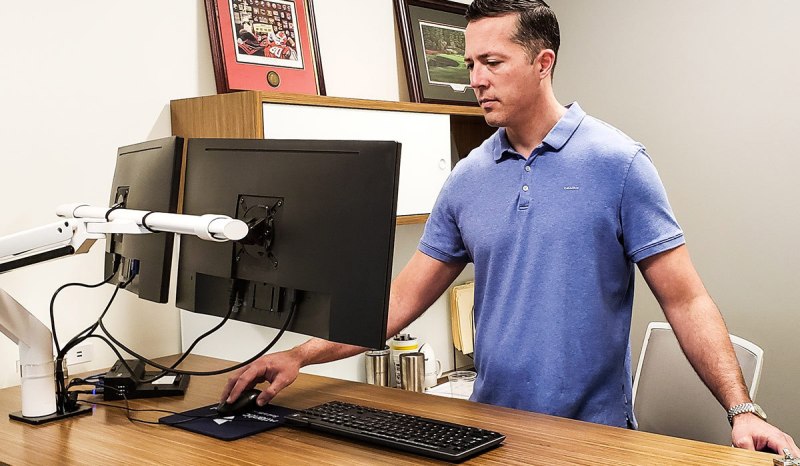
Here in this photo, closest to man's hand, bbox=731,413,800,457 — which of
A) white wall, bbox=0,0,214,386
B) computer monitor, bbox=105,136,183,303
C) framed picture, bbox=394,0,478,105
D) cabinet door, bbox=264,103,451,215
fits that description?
computer monitor, bbox=105,136,183,303

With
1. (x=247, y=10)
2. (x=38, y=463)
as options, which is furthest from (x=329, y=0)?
(x=38, y=463)

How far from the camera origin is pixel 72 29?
2.20 m

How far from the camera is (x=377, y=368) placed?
288cm

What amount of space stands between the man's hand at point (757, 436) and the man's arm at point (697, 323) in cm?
2

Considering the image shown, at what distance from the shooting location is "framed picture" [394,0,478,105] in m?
3.14

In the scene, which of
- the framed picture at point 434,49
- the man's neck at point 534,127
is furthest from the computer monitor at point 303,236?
the framed picture at point 434,49

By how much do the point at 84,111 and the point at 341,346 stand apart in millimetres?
1016

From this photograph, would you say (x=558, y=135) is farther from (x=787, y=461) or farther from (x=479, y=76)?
(x=787, y=461)

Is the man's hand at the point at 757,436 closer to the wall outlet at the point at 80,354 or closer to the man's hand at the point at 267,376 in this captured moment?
the man's hand at the point at 267,376

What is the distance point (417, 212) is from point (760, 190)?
4.48ft

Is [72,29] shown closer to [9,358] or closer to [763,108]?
[9,358]

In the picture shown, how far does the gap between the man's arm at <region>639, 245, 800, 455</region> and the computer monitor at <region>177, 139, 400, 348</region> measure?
2.57 feet

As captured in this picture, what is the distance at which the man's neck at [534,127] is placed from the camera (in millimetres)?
1962

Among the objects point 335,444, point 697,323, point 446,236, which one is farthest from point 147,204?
point 697,323
